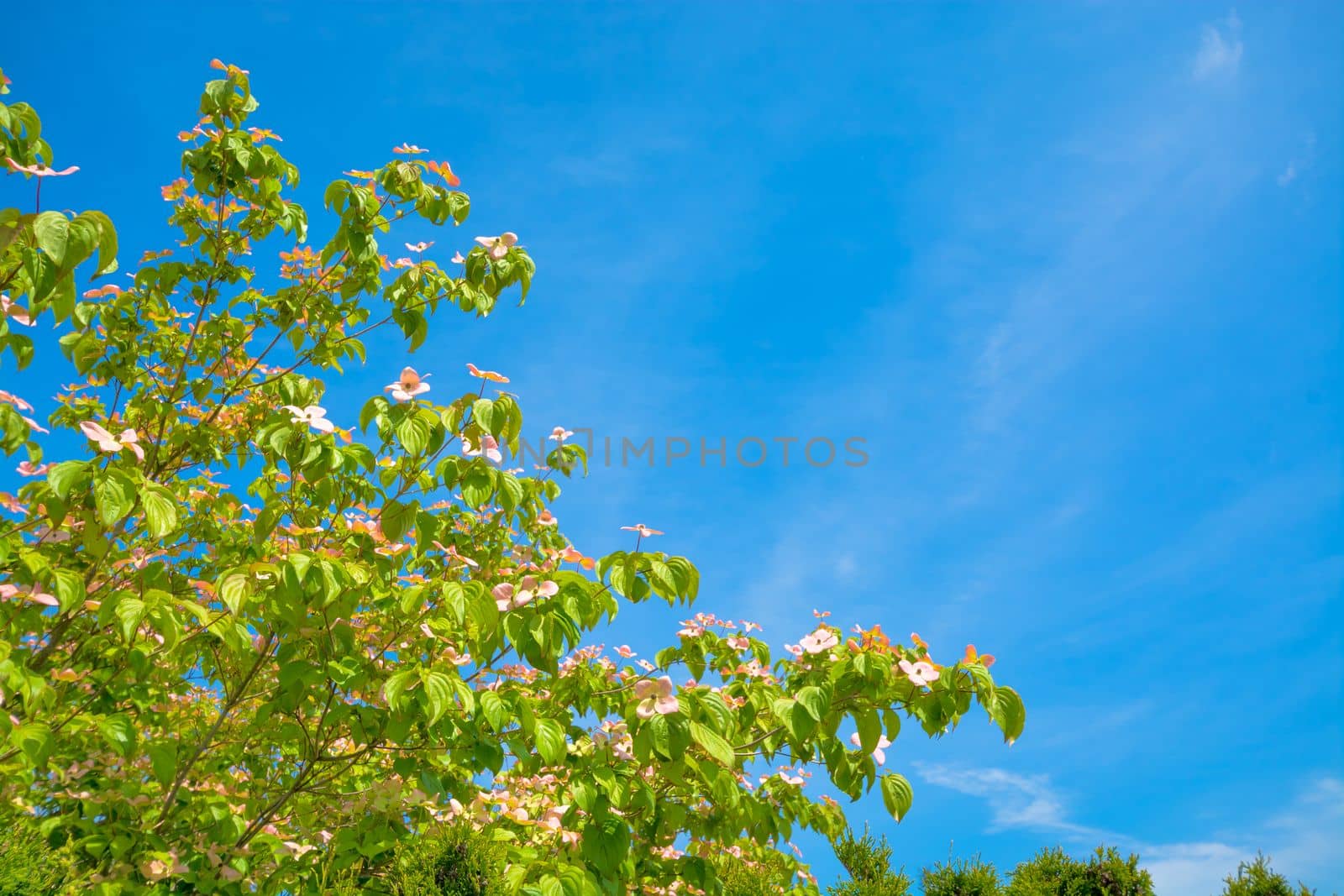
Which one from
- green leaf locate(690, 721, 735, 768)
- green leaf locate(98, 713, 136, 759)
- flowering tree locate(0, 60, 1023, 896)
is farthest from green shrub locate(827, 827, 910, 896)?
green leaf locate(98, 713, 136, 759)

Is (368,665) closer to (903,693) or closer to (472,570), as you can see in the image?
(472,570)

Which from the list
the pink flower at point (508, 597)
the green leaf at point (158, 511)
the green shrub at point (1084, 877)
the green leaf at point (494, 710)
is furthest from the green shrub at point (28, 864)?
the green shrub at point (1084, 877)

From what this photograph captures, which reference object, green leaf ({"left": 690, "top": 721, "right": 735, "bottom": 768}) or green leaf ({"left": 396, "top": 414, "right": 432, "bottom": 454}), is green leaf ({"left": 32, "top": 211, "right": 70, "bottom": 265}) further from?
green leaf ({"left": 690, "top": 721, "right": 735, "bottom": 768})

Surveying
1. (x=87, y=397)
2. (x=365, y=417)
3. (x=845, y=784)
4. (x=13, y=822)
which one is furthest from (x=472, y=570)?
(x=13, y=822)

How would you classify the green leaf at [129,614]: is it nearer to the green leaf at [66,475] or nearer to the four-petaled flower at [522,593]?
the green leaf at [66,475]

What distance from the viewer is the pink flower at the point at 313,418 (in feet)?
11.3

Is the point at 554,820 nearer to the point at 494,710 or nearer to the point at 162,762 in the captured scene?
the point at 494,710

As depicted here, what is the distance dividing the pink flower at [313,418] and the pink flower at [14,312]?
113 cm

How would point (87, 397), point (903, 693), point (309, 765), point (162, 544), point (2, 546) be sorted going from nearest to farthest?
1. point (2, 546)
2. point (903, 693)
3. point (309, 765)
4. point (162, 544)
5. point (87, 397)

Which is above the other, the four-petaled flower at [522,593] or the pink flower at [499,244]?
the pink flower at [499,244]

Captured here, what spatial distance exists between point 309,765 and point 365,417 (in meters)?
1.80

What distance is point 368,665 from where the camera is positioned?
3.76 m

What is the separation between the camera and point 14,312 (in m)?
3.48

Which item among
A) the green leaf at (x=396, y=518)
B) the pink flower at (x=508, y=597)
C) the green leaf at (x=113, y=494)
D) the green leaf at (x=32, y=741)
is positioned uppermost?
the green leaf at (x=396, y=518)
